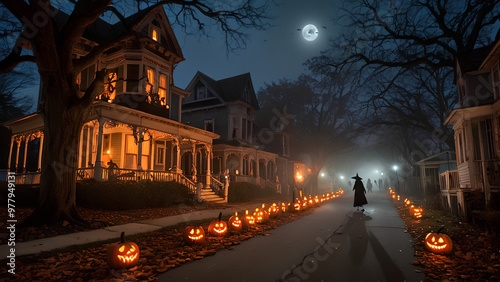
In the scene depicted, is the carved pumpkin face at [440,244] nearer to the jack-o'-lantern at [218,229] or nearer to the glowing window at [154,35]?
the jack-o'-lantern at [218,229]

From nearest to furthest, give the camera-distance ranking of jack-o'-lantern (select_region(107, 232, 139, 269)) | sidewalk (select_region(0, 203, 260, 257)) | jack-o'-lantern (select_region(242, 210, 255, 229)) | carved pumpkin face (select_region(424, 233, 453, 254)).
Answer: jack-o'-lantern (select_region(107, 232, 139, 269)) < sidewalk (select_region(0, 203, 260, 257)) < carved pumpkin face (select_region(424, 233, 453, 254)) < jack-o'-lantern (select_region(242, 210, 255, 229))

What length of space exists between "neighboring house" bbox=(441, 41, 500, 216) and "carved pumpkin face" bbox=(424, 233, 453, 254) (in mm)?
5530

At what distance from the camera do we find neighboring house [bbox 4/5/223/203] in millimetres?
16141

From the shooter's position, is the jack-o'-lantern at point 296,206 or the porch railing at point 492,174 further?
the jack-o'-lantern at point 296,206

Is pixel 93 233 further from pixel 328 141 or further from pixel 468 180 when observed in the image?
pixel 328 141

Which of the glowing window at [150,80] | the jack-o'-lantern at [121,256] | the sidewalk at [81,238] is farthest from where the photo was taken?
the glowing window at [150,80]

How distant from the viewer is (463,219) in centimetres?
1122

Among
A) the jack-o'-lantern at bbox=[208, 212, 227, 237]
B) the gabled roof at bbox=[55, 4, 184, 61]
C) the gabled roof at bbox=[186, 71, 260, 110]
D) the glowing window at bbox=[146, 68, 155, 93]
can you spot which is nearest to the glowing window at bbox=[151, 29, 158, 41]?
the gabled roof at bbox=[55, 4, 184, 61]

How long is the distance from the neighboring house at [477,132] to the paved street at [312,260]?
4.84 metres

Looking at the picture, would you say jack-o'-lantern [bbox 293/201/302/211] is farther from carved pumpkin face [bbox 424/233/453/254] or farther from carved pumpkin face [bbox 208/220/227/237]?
carved pumpkin face [bbox 424/233/453/254]

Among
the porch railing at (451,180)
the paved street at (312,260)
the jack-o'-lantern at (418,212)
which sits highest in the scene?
the porch railing at (451,180)

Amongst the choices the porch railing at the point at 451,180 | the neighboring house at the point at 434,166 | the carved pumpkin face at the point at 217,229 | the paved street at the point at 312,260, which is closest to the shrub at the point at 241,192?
the paved street at the point at 312,260

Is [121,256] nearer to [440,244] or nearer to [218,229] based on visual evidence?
[218,229]

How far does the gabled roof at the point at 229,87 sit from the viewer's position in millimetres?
28891
